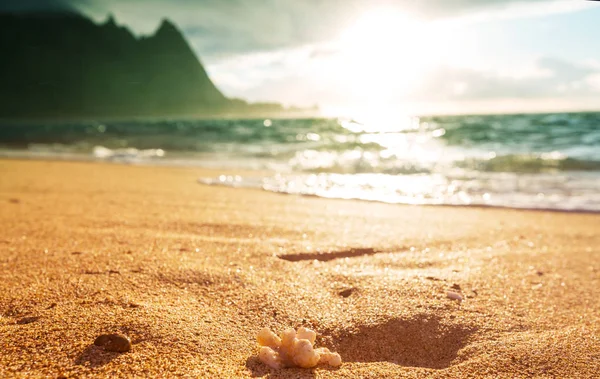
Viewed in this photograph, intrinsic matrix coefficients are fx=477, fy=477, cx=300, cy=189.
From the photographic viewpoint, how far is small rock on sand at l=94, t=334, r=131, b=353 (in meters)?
1.36

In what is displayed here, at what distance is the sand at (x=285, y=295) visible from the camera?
4.55 ft

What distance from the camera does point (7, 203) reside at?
12.5 ft

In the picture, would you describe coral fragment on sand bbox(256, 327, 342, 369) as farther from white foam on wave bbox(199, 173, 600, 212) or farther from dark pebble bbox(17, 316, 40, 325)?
white foam on wave bbox(199, 173, 600, 212)

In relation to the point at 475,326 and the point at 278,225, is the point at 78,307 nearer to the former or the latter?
the point at 475,326

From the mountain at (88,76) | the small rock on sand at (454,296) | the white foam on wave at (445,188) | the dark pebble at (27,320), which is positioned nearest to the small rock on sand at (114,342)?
the dark pebble at (27,320)

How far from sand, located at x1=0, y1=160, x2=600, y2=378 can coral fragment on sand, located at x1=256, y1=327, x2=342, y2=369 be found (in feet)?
0.09

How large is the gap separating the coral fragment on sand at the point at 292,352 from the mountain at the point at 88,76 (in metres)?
62.4

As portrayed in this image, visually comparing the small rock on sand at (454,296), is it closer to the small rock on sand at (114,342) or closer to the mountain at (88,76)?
the small rock on sand at (114,342)

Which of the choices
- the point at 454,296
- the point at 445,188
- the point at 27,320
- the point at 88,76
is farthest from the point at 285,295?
the point at 88,76

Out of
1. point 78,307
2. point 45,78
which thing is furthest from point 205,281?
point 45,78

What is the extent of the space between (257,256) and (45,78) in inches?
3136

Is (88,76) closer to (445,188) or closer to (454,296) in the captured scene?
(445,188)

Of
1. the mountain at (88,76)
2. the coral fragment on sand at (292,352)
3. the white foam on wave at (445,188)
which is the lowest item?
the coral fragment on sand at (292,352)

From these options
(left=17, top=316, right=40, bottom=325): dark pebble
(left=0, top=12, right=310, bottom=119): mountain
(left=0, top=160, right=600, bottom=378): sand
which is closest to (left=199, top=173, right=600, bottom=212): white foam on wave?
(left=0, top=160, right=600, bottom=378): sand
